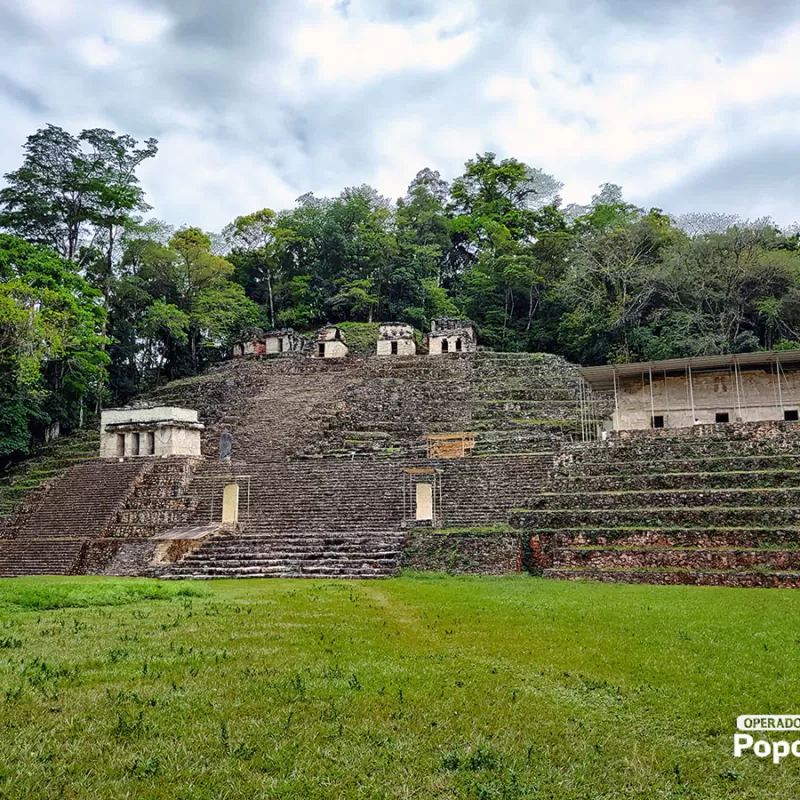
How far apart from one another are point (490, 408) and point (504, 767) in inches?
1076

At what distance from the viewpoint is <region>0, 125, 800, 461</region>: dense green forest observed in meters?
34.0

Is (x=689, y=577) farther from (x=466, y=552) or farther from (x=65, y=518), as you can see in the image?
(x=65, y=518)

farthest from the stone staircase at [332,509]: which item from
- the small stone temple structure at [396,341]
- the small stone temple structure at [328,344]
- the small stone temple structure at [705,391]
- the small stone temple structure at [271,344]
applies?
the small stone temple structure at [271,344]

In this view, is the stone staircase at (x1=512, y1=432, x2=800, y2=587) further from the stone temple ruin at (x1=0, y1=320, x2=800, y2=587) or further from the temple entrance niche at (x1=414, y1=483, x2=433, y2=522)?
the temple entrance niche at (x1=414, y1=483, x2=433, y2=522)

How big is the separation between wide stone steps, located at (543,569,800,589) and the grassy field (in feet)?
12.6

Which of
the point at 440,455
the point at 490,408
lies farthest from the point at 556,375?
the point at 440,455

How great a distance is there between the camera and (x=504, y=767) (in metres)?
4.08

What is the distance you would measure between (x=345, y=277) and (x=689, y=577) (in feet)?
142

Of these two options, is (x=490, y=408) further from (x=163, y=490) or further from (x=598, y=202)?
(x=598, y=202)

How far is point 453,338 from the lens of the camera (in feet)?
141

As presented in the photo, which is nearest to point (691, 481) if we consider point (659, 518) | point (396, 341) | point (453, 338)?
point (659, 518)

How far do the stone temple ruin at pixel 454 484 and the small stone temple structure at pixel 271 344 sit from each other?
10578 millimetres

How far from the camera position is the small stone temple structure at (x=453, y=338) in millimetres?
42938

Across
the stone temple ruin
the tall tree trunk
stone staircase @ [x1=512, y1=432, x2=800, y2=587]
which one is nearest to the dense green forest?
the tall tree trunk
